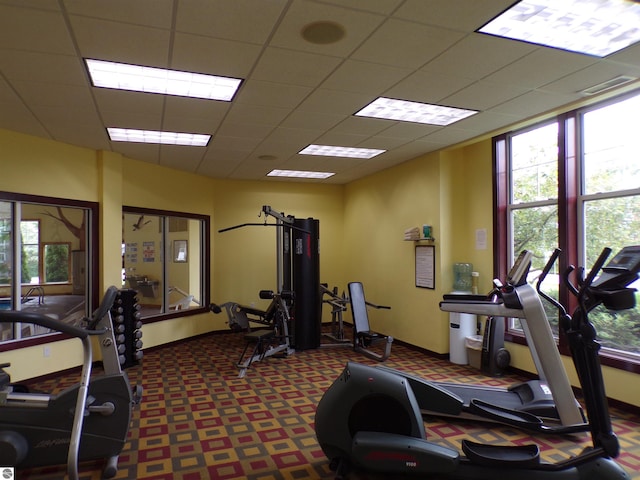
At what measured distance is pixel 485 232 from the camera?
5844 millimetres

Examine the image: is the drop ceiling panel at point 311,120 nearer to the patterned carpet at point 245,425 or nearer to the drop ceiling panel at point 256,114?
the drop ceiling panel at point 256,114

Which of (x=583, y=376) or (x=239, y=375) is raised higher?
(x=583, y=376)

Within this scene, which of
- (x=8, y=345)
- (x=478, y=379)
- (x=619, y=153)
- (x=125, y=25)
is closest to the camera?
(x=125, y=25)

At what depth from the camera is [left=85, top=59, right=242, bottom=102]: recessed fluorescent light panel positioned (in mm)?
3355

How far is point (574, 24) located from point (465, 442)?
2872 millimetres

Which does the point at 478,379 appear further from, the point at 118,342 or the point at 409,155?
the point at 118,342

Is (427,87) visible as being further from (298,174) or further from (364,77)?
(298,174)

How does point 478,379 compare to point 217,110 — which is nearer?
point 217,110

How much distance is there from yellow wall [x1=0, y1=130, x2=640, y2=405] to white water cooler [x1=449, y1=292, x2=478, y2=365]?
241 mm

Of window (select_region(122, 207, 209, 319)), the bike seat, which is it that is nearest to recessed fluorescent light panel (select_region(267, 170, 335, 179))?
window (select_region(122, 207, 209, 319))

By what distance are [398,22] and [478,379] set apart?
4098mm

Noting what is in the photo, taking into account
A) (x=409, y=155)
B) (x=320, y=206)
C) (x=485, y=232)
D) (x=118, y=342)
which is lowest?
(x=118, y=342)

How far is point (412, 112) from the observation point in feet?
15.0

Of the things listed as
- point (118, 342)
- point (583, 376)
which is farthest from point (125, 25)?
point (118, 342)
